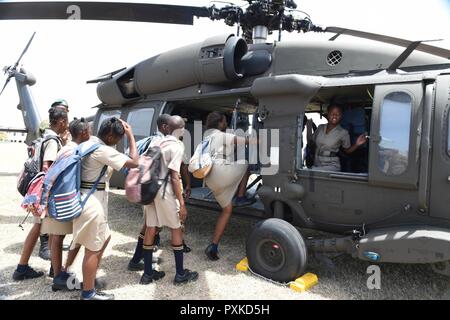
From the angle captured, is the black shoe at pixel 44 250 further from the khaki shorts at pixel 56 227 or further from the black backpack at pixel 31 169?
the khaki shorts at pixel 56 227

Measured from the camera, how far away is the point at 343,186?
3.59 meters

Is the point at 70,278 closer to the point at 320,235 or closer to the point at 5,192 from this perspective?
the point at 320,235

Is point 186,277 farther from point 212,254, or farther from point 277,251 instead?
point 277,251

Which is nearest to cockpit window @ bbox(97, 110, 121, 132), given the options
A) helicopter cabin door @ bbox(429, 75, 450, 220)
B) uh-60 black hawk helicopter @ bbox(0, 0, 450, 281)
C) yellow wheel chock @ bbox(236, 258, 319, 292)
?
uh-60 black hawk helicopter @ bbox(0, 0, 450, 281)

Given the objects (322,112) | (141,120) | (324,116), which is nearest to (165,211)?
(141,120)

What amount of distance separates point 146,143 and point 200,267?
61.8 inches

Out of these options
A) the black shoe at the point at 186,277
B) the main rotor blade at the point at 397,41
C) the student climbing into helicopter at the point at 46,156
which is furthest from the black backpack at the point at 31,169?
the main rotor blade at the point at 397,41

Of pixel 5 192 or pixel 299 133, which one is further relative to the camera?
pixel 5 192

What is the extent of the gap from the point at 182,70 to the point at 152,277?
3019 mm

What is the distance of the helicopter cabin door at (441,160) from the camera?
3.05 m
